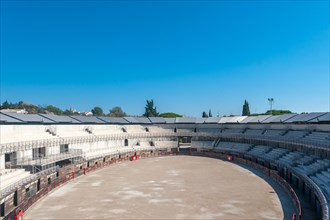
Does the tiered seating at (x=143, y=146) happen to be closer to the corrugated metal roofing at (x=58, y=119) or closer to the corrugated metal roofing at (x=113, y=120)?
the corrugated metal roofing at (x=113, y=120)

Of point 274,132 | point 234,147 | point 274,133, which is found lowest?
point 234,147

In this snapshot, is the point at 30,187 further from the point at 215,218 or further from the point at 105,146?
the point at 105,146

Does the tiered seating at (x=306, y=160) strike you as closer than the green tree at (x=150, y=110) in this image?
Yes

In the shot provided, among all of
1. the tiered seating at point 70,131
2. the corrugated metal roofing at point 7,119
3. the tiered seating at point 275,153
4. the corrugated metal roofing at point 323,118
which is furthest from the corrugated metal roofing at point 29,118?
the corrugated metal roofing at point 323,118

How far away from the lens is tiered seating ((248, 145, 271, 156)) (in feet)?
206

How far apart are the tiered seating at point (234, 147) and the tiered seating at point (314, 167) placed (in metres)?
28.1

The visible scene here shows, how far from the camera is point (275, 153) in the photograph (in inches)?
2264

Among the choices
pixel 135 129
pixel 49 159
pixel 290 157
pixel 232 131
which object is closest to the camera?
pixel 290 157

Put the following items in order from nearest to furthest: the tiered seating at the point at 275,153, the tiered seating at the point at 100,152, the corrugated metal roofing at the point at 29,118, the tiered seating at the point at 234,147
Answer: the tiered seating at the point at 275,153
the corrugated metal roofing at the point at 29,118
the tiered seating at the point at 100,152
the tiered seating at the point at 234,147

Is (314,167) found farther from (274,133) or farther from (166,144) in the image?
(166,144)

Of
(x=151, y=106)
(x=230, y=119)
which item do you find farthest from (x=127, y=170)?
(x=151, y=106)

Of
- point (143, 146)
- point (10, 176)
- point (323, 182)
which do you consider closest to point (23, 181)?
point (10, 176)

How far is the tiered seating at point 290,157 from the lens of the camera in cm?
4812

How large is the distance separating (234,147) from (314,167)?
36345mm
